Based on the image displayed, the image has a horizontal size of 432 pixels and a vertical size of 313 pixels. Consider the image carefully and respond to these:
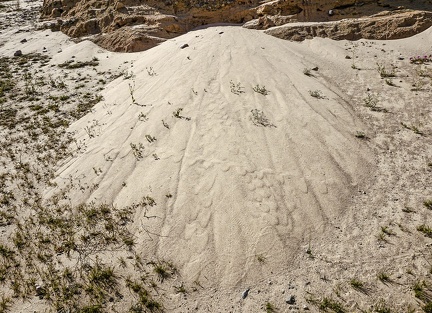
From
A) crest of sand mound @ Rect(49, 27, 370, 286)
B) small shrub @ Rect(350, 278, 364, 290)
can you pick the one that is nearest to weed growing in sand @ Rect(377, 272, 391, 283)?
small shrub @ Rect(350, 278, 364, 290)

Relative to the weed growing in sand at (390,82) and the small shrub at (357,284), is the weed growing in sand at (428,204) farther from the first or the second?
the weed growing in sand at (390,82)

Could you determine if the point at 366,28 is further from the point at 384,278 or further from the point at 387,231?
the point at 384,278

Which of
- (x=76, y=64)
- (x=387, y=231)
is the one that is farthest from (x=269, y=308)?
(x=76, y=64)

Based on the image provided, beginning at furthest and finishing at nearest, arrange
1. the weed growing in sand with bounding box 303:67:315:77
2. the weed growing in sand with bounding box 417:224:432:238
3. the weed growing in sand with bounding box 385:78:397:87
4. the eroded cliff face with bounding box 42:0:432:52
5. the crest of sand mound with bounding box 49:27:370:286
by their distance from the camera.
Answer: the eroded cliff face with bounding box 42:0:432:52 → the weed growing in sand with bounding box 303:67:315:77 → the weed growing in sand with bounding box 385:78:397:87 → the crest of sand mound with bounding box 49:27:370:286 → the weed growing in sand with bounding box 417:224:432:238

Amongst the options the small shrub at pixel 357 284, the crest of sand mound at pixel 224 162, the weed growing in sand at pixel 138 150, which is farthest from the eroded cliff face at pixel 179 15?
the small shrub at pixel 357 284

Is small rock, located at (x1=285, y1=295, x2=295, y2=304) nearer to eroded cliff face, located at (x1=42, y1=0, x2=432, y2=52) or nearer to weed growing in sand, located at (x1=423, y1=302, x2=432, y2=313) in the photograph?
weed growing in sand, located at (x1=423, y1=302, x2=432, y2=313)

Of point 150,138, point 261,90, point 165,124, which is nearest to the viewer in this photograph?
point 150,138
